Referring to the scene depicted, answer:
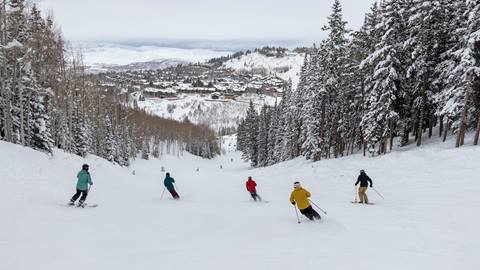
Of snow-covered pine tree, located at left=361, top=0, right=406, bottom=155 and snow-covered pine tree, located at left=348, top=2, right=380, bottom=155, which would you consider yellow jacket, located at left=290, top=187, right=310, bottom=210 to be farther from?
snow-covered pine tree, located at left=348, top=2, right=380, bottom=155

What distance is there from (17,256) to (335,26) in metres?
29.8

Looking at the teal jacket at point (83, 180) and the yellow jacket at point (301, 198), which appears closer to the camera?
the yellow jacket at point (301, 198)

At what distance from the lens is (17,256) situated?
8.21 metres

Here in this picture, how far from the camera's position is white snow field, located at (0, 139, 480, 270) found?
8148 mm

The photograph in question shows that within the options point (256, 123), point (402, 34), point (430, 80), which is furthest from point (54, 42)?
point (256, 123)

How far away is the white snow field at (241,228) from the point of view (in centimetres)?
815

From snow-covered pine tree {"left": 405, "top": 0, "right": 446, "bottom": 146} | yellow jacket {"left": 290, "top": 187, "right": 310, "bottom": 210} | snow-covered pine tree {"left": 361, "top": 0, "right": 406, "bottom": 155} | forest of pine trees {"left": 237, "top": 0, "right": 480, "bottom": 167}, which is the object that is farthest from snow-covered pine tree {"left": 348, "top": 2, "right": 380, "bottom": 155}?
yellow jacket {"left": 290, "top": 187, "right": 310, "bottom": 210}

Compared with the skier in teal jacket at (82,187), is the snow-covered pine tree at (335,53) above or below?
above

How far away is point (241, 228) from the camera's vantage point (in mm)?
11945

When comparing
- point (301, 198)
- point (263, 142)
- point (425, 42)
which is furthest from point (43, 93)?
point (263, 142)

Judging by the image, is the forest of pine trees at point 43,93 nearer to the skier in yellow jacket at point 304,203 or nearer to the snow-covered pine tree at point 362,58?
the skier in yellow jacket at point 304,203

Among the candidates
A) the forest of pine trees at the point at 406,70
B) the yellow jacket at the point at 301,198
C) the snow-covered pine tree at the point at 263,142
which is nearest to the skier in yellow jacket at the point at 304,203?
the yellow jacket at the point at 301,198

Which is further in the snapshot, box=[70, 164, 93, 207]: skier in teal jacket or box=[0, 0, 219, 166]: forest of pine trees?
box=[0, 0, 219, 166]: forest of pine trees

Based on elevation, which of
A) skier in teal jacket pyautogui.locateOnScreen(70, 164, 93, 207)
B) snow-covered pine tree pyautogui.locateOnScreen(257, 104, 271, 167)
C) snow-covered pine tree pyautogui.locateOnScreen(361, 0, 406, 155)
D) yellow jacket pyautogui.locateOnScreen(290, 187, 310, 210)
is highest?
snow-covered pine tree pyautogui.locateOnScreen(361, 0, 406, 155)
